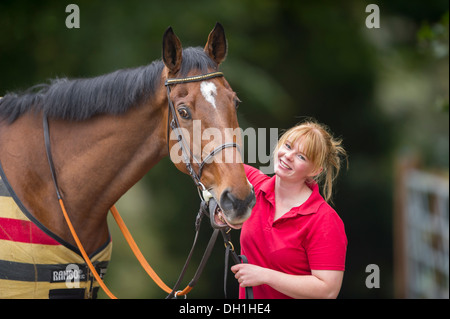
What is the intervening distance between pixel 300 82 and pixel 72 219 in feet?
23.5

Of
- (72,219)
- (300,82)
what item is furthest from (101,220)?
(300,82)

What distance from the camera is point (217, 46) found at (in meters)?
2.61

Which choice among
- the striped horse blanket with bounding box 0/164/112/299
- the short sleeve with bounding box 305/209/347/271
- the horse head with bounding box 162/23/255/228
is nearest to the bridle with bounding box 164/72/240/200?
the horse head with bounding box 162/23/255/228

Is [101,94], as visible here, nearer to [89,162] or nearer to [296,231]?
[89,162]

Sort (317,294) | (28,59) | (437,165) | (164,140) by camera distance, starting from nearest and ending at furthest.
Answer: (317,294) < (164,140) < (28,59) < (437,165)

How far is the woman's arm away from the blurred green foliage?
4.29 metres

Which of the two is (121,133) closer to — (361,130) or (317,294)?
(317,294)

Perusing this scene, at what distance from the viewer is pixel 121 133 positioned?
2.58 meters

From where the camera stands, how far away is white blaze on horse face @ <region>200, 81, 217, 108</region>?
2.37 m

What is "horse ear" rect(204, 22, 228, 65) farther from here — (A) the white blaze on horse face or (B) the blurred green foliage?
(B) the blurred green foliage

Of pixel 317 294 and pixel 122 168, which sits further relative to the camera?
pixel 122 168

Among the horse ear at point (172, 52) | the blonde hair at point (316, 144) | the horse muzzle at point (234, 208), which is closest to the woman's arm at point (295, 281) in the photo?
the horse muzzle at point (234, 208)
